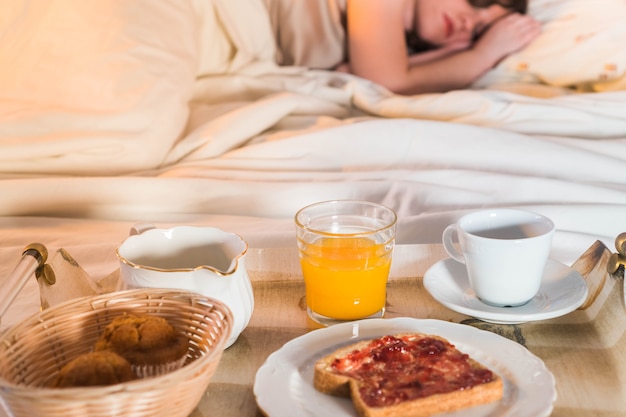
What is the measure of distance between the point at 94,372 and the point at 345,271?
0.29 metres

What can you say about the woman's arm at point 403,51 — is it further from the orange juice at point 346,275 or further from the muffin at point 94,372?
the muffin at point 94,372

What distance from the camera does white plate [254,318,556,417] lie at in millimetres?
597

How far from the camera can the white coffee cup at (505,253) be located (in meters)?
0.76

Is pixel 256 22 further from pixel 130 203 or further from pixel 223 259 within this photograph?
pixel 223 259

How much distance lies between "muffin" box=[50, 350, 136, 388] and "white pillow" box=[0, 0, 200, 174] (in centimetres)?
74

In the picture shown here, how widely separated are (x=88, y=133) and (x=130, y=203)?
172 mm

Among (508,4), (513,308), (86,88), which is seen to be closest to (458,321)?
(513,308)

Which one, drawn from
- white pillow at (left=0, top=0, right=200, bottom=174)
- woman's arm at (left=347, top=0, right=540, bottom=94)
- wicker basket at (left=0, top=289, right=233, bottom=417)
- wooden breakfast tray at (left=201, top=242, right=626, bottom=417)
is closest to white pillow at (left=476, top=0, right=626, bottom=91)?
woman's arm at (left=347, top=0, right=540, bottom=94)

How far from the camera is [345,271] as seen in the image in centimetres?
77

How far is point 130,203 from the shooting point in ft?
3.79

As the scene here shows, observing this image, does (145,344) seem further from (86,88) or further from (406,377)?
(86,88)

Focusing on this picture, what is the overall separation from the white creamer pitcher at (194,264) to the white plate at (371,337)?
7 centimetres

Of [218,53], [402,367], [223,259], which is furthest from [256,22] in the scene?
[402,367]

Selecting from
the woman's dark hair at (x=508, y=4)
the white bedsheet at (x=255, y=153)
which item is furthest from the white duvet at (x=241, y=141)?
the woman's dark hair at (x=508, y=4)
